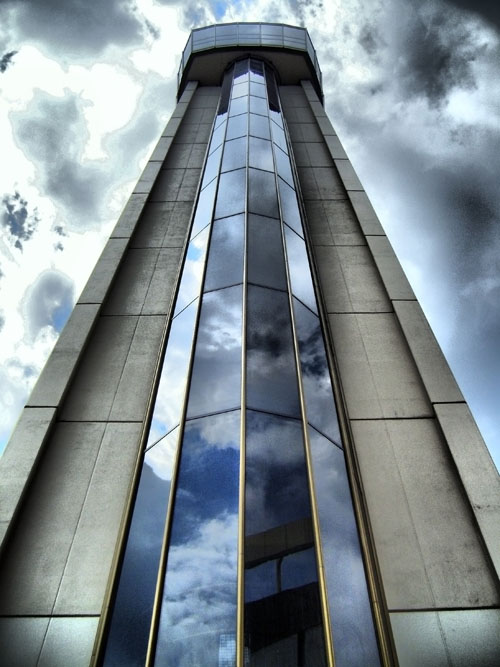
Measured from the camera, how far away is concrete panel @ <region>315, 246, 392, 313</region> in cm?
1112

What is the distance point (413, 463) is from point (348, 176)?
10990 mm

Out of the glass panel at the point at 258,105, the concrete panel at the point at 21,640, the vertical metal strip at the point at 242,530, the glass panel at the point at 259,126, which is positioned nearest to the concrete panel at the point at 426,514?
the vertical metal strip at the point at 242,530

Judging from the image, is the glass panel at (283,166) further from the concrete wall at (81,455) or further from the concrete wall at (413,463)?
the concrete wall at (81,455)

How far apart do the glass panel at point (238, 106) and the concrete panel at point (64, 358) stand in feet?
38.0

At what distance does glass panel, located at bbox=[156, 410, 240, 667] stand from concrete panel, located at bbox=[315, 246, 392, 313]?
528 centimetres

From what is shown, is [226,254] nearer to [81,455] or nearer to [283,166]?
[81,455]

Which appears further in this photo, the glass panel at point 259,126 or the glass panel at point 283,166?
the glass panel at point 259,126

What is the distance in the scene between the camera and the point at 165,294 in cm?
1134

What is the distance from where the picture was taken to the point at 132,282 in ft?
38.5

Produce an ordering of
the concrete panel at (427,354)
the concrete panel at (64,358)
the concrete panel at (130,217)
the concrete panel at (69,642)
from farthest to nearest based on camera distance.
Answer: the concrete panel at (130,217) → the concrete panel at (427,354) → the concrete panel at (64,358) → the concrete panel at (69,642)

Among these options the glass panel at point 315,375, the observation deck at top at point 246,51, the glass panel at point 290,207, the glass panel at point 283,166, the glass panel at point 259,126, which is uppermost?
the observation deck at top at point 246,51

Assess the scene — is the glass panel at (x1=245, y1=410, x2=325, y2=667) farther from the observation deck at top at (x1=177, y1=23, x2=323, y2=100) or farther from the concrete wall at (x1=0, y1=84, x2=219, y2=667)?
the observation deck at top at (x1=177, y1=23, x2=323, y2=100)

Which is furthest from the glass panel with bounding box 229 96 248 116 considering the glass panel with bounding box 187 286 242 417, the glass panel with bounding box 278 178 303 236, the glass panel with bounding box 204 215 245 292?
the glass panel with bounding box 187 286 242 417

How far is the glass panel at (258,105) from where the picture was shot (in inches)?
696
